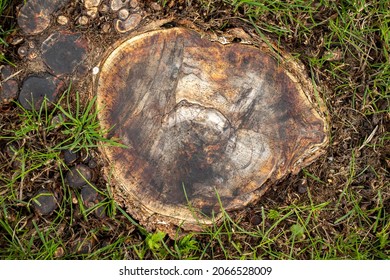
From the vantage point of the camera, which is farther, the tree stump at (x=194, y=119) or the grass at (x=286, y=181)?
the grass at (x=286, y=181)

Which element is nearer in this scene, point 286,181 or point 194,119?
point 194,119

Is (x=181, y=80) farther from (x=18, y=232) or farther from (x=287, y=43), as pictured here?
(x=18, y=232)

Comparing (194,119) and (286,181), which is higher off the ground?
(194,119)
